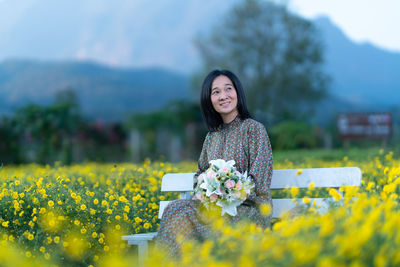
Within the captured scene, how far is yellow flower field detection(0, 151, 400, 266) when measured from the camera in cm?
168

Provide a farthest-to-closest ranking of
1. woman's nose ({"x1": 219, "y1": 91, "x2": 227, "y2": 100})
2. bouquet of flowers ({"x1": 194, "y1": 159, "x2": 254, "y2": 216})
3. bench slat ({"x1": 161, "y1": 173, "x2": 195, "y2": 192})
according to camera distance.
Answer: bench slat ({"x1": 161, "y1": 173, "x2": 195, "y2": 192}) → woman's nose ({"x1": 219, "y1": 91, "x2": 227, "y2": 100}) → bouquet of flowers ({"x1": 194, "y1": 159, "x2": 254, "y2": 216})

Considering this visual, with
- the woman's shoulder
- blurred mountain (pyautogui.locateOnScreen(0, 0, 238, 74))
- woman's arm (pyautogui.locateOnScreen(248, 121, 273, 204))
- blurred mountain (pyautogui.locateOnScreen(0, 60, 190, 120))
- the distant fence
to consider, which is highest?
blurred mountain (pyautogui.locateOnScreen(0, 0, 238, 74))

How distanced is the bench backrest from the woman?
20 cm

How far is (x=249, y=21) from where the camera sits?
20.4 m

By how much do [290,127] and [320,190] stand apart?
11.2 metres

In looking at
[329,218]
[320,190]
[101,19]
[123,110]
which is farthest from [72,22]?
[329,218]

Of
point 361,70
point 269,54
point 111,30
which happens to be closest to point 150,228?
point 269,54

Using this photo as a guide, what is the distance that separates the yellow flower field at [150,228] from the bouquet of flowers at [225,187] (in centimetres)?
38

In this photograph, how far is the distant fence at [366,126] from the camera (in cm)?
1345

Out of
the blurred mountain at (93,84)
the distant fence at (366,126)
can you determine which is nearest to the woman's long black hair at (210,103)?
the distant fence at (366,126)

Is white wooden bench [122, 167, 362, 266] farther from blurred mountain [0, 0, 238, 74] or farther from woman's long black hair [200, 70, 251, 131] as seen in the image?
blurred mountain [0, 0, 238, 74]

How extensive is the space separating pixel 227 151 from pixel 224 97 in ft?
1.37

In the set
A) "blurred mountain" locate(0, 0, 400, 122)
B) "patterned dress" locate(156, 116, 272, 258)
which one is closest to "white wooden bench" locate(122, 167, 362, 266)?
"patterned dress" locate(156, 116, 272, 258)

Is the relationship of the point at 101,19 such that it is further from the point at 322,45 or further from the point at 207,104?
the point at 207,104
